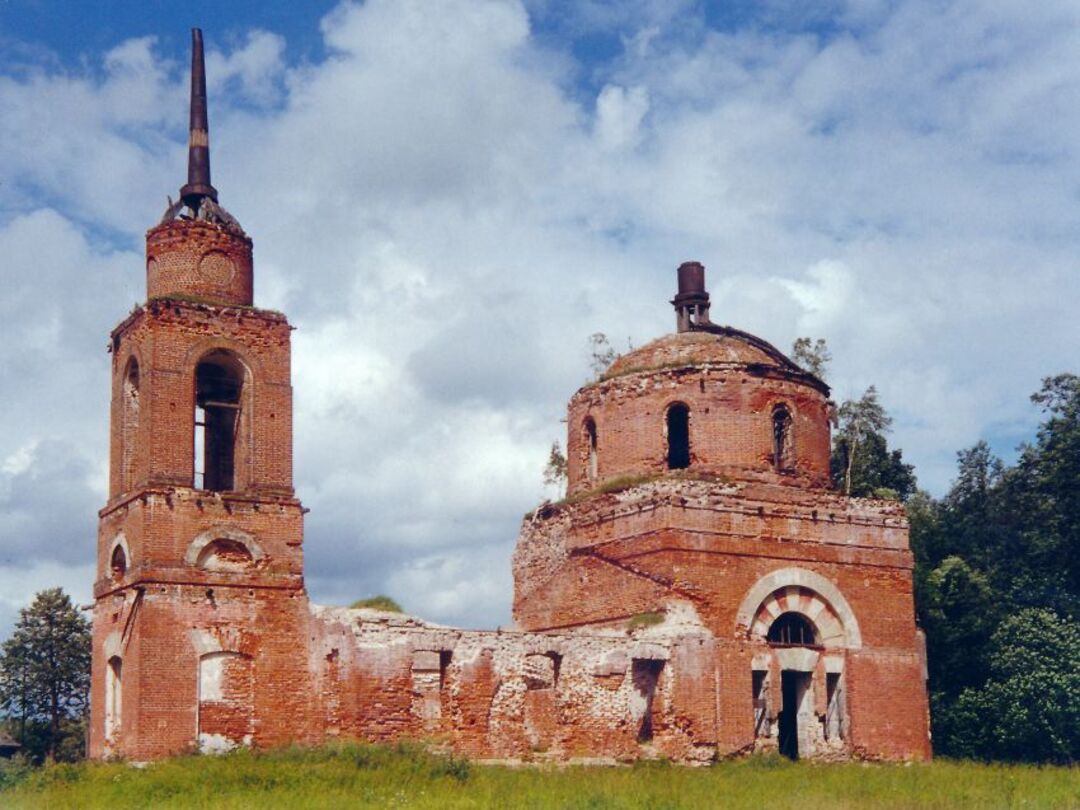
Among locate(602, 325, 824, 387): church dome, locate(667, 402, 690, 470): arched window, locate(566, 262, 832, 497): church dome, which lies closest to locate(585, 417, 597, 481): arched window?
locate(566, 262, 832, 497): church dome

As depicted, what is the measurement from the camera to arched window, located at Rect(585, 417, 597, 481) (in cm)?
2778

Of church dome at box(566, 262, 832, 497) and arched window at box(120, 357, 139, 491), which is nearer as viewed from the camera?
arched window at box(120, 357, 139, 491)

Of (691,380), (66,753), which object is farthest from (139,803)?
(66,753)

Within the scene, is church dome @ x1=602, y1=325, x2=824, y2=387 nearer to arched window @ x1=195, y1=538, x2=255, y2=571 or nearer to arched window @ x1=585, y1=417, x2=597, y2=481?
arched window @ x1=585, y1=417, x2=597, y2=481

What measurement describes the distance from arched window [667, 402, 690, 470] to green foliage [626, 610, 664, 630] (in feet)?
10.9

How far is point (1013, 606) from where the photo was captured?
3388cm

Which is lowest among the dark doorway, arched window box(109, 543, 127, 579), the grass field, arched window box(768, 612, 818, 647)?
the grass field

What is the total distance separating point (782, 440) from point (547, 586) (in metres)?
4.95

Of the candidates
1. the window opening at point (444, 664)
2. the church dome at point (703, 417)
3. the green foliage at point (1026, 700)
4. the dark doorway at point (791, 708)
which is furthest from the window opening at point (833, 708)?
the green foliage at point (1026, 700)

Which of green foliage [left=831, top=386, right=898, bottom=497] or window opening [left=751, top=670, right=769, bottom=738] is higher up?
green foliage [left=831, top=386, right=898, bottom=497]

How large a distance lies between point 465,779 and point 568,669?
3.87 metres

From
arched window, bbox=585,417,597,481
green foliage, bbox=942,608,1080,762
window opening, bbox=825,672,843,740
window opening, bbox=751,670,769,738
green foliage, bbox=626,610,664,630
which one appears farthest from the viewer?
green foliage, bbox=942,608,1080,762

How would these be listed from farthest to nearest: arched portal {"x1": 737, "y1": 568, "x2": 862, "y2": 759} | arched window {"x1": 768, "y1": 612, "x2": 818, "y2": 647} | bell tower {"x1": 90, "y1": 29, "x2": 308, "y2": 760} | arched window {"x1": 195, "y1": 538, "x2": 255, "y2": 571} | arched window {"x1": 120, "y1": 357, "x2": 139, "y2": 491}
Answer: arched window {"x1": 768, "y1": 612, "x2": 818, "y2": 647} < arched portal {"x1": 737, "y1": 568, "x2": 862, "y2": 759} < arched window {"x1": 120, "y1": 357, "x2": 139, "y2": 491} < arched window {"x1": 195, "y1": 538, "x2": 255, "y2": 571} < bell tower {"x1": 90, "y1": 29, "x2": 308, "y2": 760}

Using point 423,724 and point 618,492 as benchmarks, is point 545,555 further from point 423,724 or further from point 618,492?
point 423,724
